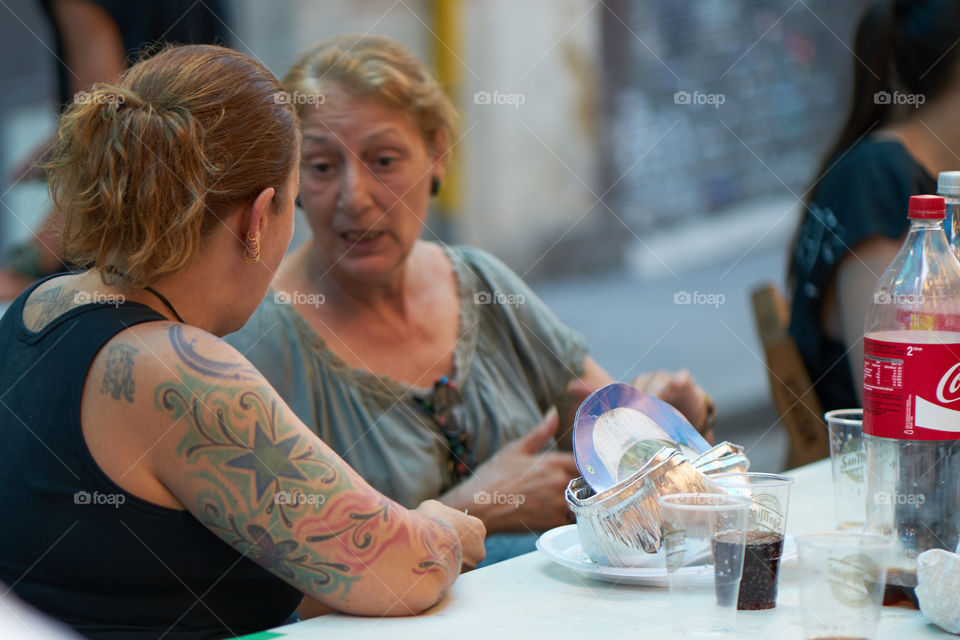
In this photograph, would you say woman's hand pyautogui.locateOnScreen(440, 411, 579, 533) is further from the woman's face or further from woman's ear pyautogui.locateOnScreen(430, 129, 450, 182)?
woman's ear pyautogui.locateOnScreen(430, 129, 450, 182)

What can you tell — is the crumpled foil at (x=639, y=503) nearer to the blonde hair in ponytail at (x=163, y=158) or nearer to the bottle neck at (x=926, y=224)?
the bottle neck at (x=926, y=224)

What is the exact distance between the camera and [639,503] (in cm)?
142

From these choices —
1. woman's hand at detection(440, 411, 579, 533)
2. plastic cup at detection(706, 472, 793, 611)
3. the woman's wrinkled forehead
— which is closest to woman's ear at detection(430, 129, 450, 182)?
the woman's wrinkled forehead

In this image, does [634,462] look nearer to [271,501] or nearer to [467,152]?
[271,501]

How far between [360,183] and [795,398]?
3.76 feet

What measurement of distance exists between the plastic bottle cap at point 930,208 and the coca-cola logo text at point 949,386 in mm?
226

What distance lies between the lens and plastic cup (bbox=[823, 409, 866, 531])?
1.63 meters

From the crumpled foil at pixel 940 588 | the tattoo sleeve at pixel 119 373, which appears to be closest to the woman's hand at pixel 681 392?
the crumpled foil at pixel 940 588

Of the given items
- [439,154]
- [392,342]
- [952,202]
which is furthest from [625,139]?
[952,202]

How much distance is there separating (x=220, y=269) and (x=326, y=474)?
35cm

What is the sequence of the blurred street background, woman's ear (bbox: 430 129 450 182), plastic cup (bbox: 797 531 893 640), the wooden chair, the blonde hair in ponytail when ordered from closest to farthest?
1. plastic cup (bbox: 797 531 893 640)
2. the blonde hair in ponytail
3. woman's ear (bbox: 430 129 450 182)
4. the wooden chair
5. the blurred street background

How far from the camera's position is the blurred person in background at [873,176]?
8.05 feet

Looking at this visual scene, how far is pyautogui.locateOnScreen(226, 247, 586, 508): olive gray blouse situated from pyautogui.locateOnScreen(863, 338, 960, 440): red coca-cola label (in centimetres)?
106

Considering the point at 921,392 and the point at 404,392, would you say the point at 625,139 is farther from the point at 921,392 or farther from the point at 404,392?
the point at 921,392
